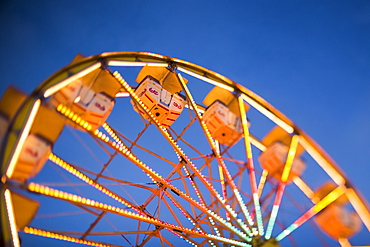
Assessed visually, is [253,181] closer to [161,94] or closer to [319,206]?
[319,206]

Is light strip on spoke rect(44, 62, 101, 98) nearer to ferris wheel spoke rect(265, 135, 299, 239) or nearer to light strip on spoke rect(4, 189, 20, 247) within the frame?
light strip on spoke rect(4, 189, 20, 247)

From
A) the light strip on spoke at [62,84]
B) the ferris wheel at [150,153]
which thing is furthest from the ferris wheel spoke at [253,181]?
the light strip on spoke at [62,84]

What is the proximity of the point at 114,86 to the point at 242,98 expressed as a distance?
13.5 ft

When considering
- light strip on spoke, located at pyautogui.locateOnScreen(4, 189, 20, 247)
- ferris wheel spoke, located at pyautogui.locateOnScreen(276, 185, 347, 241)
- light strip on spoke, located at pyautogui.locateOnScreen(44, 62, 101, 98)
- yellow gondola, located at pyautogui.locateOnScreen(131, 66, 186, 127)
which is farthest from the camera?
yellow gondola, located at pyautogui.locateOnScreen(131, 66, 186, 127)

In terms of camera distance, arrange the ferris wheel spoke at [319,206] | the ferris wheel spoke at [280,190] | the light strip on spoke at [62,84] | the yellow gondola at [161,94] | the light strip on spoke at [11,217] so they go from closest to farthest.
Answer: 1. the light strip on spoke at [11,217]
2. the light strip on spoke at [62,84]
3. the ferris wheel spoke at [280,190]
4. the ferris wheel spoke at [319,206]
5. the yellow gondola at [161,94]

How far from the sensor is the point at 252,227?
7441 mm

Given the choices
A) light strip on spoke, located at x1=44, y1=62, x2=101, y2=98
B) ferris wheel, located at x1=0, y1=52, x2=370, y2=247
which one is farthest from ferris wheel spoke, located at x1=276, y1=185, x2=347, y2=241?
light strip on spoke, located at x1=44, y1=62, x2=101, y2=98

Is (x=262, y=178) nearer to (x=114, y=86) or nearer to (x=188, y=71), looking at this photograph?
(x=188, y=71)

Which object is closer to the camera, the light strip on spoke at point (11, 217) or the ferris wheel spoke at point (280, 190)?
the light strip on spoke at point (11, 217)

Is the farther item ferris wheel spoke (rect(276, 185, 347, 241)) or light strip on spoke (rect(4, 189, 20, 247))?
ferris wheel spoke (rect(276, 185, 347, 241))

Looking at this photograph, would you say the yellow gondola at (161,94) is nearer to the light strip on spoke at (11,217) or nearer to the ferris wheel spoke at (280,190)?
the ferris wheel spoke at (280,190)

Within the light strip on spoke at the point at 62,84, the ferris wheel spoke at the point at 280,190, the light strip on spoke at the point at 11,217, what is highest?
the light strip on spoke at the point at 62,84

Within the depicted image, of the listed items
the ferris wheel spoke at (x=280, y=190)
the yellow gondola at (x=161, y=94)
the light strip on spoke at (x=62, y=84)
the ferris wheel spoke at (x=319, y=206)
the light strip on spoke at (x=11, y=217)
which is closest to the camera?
the light strip on spoke at (x=11, y=217)

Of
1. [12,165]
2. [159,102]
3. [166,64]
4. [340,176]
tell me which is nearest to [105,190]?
[12,165]
